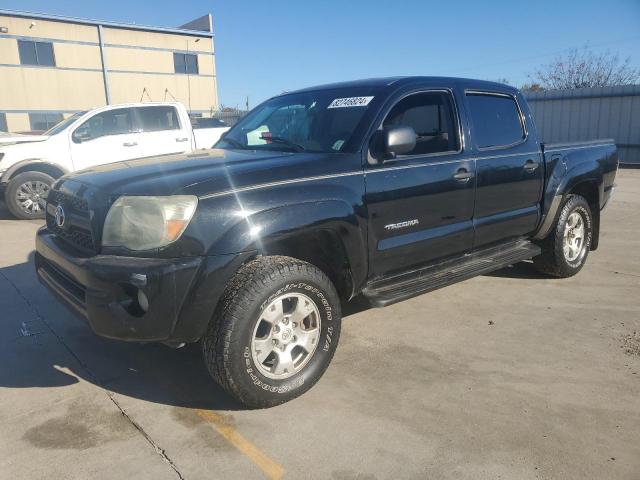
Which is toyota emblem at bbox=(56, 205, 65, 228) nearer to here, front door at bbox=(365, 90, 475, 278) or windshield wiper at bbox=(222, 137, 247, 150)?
windshield wiper at bbox=(222, 137, 247, 150)

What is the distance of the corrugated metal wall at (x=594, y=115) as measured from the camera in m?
17.9

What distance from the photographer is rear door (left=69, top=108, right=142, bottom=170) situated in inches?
369

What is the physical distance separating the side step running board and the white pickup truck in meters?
5.49

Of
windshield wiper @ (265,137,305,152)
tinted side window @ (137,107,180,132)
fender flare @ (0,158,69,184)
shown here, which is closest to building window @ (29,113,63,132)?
tinted side window @ (137,107,180,132)

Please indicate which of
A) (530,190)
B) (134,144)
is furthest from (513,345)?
(134,144)

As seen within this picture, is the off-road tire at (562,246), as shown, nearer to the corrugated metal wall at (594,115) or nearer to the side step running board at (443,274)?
the side step running board at (443,274)

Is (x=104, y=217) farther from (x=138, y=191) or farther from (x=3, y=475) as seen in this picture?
(x=3, y=475)

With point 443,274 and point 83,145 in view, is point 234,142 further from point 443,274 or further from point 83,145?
point 83,145

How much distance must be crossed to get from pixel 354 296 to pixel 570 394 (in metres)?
1.41

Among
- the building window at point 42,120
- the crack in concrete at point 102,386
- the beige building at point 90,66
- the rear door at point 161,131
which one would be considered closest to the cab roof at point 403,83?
the crack in concrete at point 102,386

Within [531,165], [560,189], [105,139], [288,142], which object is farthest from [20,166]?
[560,189]

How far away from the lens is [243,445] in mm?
2664

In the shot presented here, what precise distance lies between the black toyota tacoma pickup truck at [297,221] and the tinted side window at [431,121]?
1 centimetres

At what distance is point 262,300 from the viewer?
2.80m
